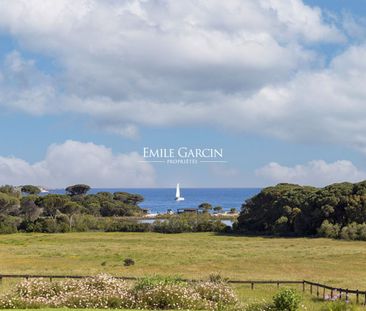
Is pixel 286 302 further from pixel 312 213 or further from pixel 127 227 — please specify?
pixel 127 227

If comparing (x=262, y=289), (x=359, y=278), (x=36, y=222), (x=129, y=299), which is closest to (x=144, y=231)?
(x=36, y=222)

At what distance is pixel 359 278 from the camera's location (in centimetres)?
3750

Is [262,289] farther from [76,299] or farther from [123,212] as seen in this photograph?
[123,212]

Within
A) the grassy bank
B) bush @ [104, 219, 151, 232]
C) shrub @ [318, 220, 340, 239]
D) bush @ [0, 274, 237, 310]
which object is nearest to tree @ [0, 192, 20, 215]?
bush @ [104, 219, 151, 232]

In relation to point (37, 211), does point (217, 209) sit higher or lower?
higher

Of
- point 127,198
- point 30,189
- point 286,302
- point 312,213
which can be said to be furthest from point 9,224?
point 286,302

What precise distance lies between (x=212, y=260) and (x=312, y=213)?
3382cm

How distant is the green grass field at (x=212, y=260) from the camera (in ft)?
128

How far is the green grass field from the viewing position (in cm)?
3891

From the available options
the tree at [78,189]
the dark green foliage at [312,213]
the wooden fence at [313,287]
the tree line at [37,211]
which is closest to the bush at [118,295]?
the wooden fence at [313,287]

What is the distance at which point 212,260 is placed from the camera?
161ft

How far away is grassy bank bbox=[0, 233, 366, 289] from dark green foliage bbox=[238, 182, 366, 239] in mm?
7675

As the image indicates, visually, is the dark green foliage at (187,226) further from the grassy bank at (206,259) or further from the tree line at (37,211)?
the grassy bank at (206,259)

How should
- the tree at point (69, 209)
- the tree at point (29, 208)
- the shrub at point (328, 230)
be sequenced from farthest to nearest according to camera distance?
1. the tree at point (29, 208)
2. the tree at point (69, 209)
3. the shrub at point (328, 230)
